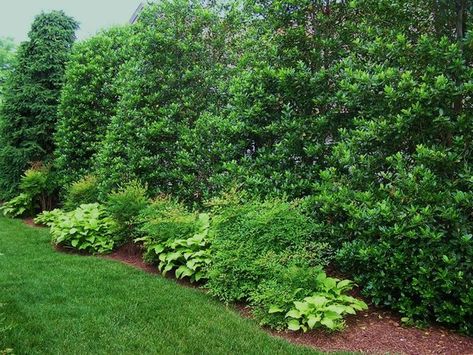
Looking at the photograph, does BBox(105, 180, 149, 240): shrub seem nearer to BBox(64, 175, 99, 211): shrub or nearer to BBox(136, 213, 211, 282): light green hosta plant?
BBox(136, 213, 211, 282): light green hosta plant

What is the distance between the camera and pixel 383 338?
372cm

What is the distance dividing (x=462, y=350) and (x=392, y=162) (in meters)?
1.64

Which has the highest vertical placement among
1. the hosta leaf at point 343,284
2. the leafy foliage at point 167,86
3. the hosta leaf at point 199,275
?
the leafy foliage at point 167,86

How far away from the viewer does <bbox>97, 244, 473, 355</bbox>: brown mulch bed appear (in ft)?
11.7

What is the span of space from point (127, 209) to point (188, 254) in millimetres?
1788

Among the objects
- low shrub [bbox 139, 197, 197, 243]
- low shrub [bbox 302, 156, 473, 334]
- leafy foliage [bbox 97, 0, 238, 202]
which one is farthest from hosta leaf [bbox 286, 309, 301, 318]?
leafy foliage [bbox 97, 0, 238, 202]

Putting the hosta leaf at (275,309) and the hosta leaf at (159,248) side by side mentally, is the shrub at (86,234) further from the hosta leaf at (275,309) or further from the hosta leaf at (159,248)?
the hosta leaf at (275,309)

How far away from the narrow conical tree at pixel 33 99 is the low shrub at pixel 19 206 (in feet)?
2.82

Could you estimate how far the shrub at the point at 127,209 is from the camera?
6.60m

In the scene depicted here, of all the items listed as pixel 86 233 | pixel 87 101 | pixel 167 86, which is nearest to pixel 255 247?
pixel 86 233

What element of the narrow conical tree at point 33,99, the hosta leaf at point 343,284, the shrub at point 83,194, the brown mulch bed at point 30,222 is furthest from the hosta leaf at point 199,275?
the narrow conical tree at point 33,99

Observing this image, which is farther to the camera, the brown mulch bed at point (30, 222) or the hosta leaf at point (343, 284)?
the brown mulch bed at point (30, 222)

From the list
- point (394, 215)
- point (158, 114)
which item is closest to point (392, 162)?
point (394, 215)

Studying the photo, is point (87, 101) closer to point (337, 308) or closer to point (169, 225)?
point (169, 225)
